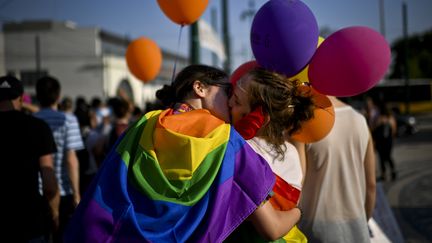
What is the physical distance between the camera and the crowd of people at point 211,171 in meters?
1.51

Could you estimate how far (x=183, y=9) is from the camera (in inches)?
122

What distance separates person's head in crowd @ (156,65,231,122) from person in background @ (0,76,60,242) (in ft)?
4.31

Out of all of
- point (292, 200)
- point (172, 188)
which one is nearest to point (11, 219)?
point (172, 188)

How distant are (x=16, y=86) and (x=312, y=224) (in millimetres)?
2238

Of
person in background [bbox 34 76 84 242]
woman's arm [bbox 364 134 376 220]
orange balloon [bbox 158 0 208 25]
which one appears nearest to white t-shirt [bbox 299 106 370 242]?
woman's arm [bbox 364 134 376 220]

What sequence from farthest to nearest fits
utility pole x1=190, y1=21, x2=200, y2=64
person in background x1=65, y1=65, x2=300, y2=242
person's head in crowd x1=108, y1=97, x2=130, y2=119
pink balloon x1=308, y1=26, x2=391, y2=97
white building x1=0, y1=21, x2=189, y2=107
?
white building x1=0, y1=21, x2=189, y2=107, utility pole x1=190, y1=21, x2=200, y2=64, person's head in crowd x1=108, y1=97, x2=130, y2=119, pink balloon x1=308, y1=26, x2=391, y2=97, person in background x1=65, y1=65, x2=300, y2=242

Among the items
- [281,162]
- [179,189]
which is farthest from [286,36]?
[179,189]

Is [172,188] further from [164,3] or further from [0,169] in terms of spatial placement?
[164,3]

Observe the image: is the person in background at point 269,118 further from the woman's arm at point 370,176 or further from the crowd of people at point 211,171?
the woman's arm at point 370,176

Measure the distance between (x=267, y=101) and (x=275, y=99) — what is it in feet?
0.15

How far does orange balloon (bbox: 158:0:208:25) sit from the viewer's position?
306 cm

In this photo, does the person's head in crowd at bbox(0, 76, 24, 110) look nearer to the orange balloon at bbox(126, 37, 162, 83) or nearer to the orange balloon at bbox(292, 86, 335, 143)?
A: the orange balloon at bbox(292, 86, 335, 143)

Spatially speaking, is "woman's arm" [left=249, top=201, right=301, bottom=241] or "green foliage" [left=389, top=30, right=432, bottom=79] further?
"green foliage" [left=389, top=30, right=432, bottom=79]

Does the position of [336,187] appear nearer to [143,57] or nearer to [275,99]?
[275,99]
